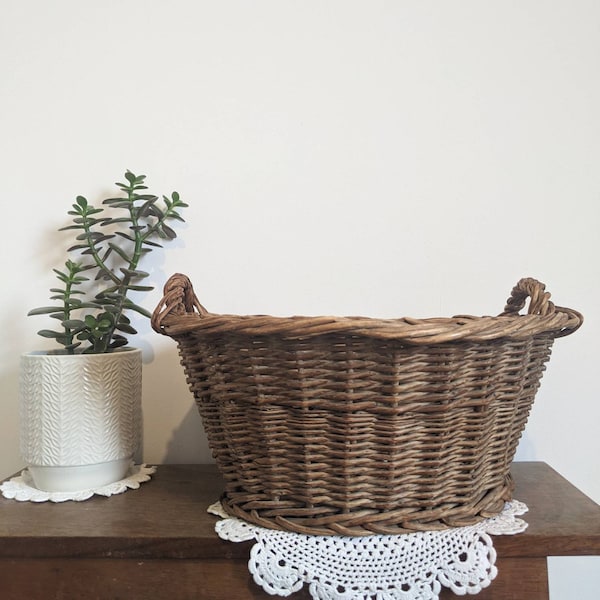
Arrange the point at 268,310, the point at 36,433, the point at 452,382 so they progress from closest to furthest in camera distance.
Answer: the point at 452,382
the point at 36,433
the point at 268,310

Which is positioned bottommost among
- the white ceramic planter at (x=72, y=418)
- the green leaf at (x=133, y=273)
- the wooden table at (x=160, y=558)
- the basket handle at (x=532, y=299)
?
the wooden table at (x=160, y=558)

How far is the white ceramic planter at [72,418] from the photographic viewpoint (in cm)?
66

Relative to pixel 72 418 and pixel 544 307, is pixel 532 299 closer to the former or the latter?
pixel 544 307

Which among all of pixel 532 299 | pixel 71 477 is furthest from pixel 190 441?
pixel 532 299

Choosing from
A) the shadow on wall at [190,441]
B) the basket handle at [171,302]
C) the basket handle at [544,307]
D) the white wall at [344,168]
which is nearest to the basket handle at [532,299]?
the basket handle at [544,307]

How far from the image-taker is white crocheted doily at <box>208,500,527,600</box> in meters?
0.50

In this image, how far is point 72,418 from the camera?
26.1 inches

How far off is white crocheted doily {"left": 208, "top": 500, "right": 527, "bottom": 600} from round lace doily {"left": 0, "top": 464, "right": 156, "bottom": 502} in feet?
0.71

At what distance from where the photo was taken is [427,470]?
0.52 meters

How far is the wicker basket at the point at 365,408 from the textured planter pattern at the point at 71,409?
6.7 inches

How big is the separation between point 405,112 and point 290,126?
18 cm

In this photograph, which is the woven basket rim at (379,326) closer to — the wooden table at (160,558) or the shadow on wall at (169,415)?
the wooden table at (160,558)

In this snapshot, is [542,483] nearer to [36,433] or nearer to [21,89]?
[36,433]

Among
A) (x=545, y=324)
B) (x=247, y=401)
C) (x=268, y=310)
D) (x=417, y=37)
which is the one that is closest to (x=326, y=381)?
(x=247, y=401)
